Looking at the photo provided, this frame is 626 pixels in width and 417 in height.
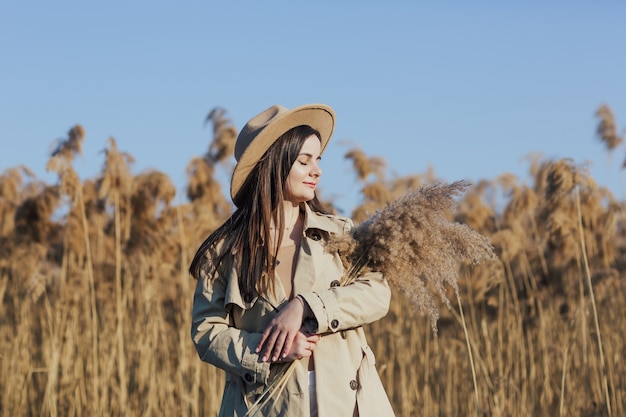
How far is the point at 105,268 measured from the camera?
600 cm

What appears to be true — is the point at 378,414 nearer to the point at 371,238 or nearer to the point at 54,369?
the point at 371,238

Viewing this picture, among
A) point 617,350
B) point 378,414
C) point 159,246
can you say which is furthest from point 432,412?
point 378,414

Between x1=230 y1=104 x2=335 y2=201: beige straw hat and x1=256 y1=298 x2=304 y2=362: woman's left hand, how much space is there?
52 cm

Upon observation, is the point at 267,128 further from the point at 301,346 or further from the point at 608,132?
the point at 608,132

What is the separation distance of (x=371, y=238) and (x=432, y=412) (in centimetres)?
254

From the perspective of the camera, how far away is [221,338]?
2.67 meters

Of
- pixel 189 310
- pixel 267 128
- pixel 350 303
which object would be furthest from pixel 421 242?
pixel 189 310

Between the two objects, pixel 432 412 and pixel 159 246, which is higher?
pixel 159 246

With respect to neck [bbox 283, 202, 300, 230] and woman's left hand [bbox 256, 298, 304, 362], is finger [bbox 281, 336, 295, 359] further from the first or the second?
neck [bbox 283, 202, 300, 230]

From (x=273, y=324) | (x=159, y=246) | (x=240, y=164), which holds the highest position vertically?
(x=159, y=246)

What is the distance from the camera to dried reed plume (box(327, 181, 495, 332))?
2547 millimetres

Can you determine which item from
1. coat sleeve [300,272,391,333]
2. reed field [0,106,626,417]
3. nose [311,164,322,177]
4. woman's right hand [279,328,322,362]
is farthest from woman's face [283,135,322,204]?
reed field [0,106,626,417]

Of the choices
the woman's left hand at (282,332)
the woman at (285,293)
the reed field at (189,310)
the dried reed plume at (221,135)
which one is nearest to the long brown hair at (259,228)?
the woman at (285,293)

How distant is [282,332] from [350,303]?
23 centimetres
